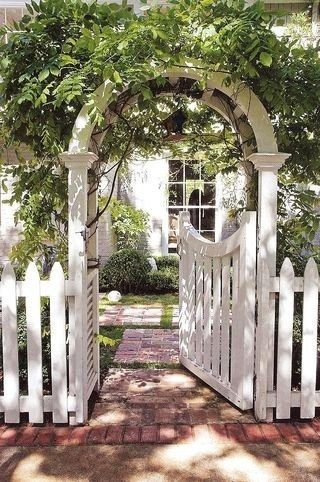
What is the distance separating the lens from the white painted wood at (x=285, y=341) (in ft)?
8.91

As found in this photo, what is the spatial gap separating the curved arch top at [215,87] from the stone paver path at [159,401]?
5.53 feet

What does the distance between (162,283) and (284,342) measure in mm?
5092

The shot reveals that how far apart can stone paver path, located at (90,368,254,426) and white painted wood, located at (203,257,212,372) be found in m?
0.23

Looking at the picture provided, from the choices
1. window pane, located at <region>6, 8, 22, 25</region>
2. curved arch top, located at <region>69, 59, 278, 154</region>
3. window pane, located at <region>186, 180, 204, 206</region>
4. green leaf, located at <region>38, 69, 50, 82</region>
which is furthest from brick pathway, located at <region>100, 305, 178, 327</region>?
window pane, located at <region>6, 8, 22, 25</region>

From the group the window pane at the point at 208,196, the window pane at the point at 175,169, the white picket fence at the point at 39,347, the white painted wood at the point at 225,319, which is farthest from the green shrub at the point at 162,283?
the white picket fence at the point at 39,347

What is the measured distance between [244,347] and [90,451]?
1091 mm

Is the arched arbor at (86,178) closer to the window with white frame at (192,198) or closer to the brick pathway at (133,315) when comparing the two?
the brick pathway at (133,315)

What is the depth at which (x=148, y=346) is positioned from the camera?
4.53 m

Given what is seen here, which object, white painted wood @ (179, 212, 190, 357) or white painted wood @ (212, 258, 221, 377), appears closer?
white painted wood @ (212, 258, 221, 377)

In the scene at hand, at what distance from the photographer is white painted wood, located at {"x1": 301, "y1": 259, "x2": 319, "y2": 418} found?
2.73m

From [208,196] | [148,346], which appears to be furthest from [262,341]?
[208,196]

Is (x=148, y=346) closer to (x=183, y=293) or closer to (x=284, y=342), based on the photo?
(x=183, y=293)

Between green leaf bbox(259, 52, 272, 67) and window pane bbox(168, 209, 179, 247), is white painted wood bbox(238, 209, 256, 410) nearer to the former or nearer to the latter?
green leaf bbox(259, 52, 272, 67)

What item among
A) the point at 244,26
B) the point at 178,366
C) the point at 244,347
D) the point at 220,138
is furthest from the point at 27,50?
the point at 178,366
